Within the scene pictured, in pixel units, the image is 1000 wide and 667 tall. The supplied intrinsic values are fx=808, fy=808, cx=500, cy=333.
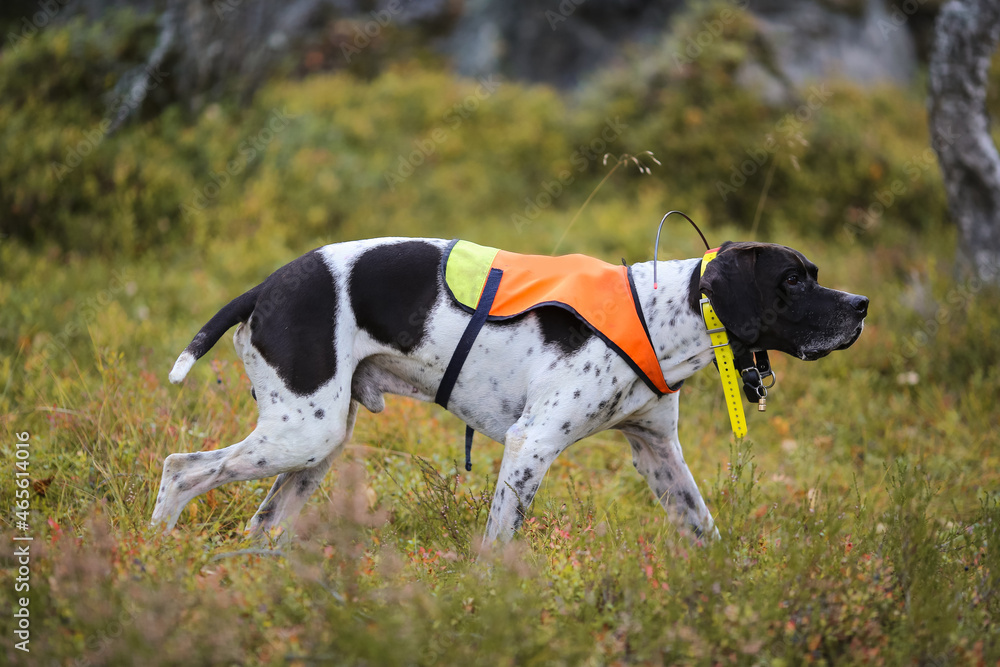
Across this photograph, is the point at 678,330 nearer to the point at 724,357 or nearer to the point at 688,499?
the point at 724,357

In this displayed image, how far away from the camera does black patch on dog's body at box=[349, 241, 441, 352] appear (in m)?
3.33

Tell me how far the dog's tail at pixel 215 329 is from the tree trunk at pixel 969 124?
562 cm

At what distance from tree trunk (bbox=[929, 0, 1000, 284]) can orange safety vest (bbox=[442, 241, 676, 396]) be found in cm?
437

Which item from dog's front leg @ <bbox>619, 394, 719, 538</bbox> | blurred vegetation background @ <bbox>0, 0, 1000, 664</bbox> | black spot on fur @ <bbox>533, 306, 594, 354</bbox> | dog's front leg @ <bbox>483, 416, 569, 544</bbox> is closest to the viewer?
blurred vegetation background @ <bbox>0, 0, 1000, 664</bbox>

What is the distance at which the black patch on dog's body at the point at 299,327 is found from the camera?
3.23 m

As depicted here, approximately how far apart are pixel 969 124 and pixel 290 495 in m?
5.84

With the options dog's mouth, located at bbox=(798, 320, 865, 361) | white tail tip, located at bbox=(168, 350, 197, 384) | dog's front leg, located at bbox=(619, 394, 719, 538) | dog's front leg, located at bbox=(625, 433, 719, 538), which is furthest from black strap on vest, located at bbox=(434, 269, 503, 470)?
dog's mouth, located at bbox=(798, 320, 865, 361)

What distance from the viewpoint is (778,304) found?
3277mm

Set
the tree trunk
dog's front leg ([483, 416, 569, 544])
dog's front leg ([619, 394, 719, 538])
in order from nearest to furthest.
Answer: dog's front leg ([483, 416, 569, 544]) → dog's front leg ([619, 394, 719, 538]) → the tree trunk

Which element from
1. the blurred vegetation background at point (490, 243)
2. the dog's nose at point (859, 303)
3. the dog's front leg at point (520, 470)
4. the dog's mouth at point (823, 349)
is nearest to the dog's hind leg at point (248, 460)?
the blurred vegetation background at point (490, 243)

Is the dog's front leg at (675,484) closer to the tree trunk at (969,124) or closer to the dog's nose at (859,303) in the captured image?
the dog's nose at (859,303)

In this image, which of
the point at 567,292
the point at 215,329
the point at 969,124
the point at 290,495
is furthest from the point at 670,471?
the point at 969,124

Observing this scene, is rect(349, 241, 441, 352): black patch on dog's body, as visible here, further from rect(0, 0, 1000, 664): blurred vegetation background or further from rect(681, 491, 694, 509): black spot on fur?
rect(681, 491, 694, 509): black spot on fur

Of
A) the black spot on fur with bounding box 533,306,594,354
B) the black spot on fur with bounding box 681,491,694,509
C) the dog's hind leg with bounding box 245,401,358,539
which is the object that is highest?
the black spot on fur with bounding box 533,306,594,354
